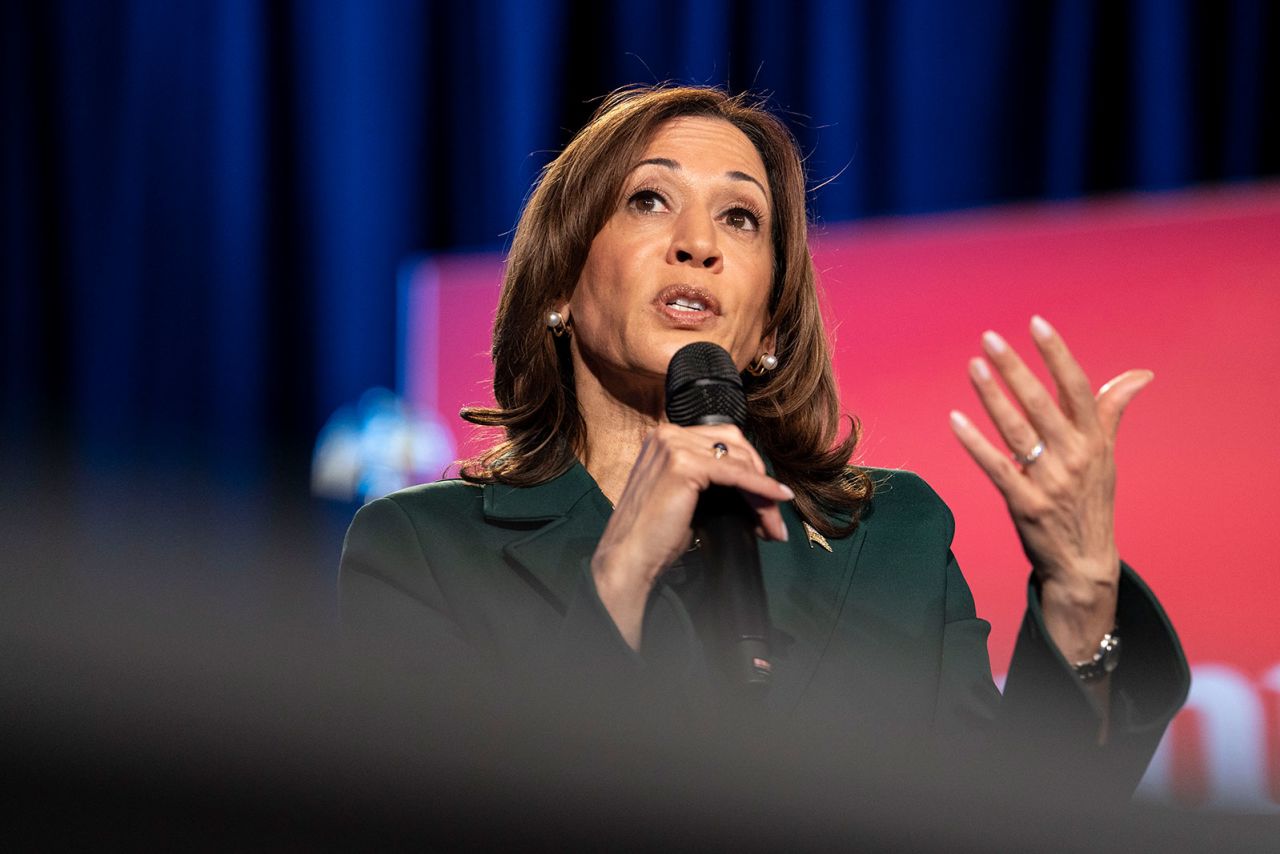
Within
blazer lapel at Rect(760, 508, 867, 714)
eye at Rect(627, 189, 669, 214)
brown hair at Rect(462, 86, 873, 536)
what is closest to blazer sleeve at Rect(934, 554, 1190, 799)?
blazer lapel at Rect(760, 508, 867, 714)

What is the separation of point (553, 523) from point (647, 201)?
43cm

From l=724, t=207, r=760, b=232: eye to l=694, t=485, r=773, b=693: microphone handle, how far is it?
24.0 inches

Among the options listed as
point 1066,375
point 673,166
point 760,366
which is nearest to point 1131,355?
point 760,366

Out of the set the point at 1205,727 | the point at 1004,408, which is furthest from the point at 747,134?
the point at 1205,727

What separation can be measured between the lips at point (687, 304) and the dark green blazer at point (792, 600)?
259 millimetres

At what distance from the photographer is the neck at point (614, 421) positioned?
1752mm

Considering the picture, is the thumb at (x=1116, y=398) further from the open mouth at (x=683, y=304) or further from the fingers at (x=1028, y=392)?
the open mouth at (x=683, y=304)

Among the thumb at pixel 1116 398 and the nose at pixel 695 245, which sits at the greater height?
the nose at pixel 695 245

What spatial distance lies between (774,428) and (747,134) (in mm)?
415

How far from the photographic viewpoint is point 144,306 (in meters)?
4.10

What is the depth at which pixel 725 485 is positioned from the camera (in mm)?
1205

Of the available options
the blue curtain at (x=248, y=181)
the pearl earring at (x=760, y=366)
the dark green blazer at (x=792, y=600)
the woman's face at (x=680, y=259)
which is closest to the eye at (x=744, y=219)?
the woman's face at (x=680, y=259)

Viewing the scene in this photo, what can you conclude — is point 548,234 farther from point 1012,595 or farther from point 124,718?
point 124,718

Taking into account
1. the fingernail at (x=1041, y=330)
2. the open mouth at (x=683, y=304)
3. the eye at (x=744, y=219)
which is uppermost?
the eye at (x=744, y=219)
